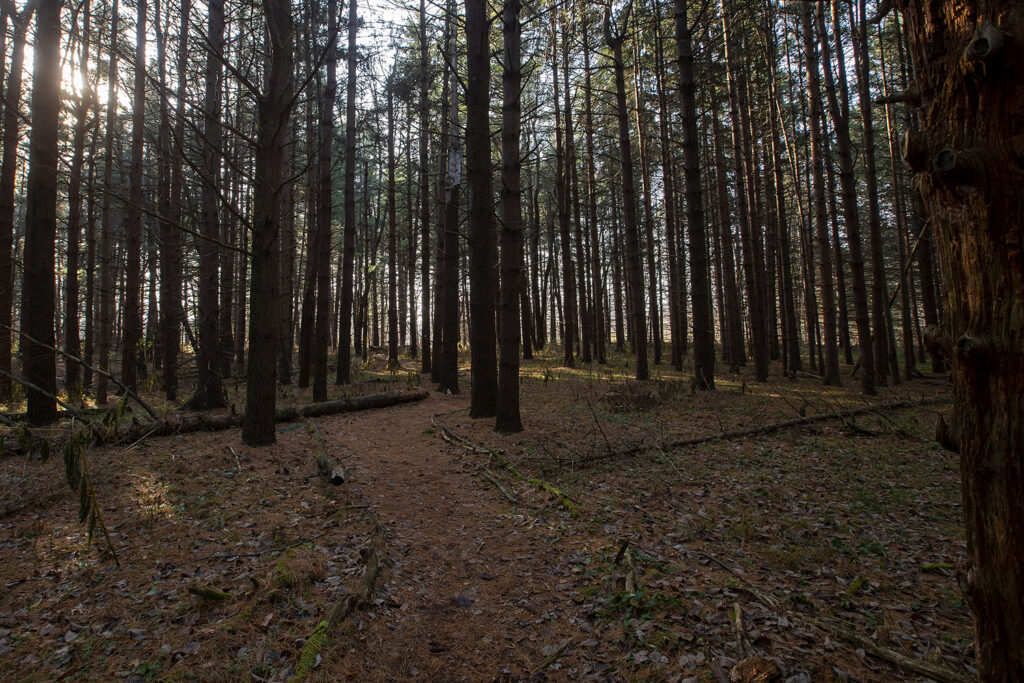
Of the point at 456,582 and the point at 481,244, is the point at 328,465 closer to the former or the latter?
the point at 456,582

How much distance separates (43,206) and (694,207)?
12.6m

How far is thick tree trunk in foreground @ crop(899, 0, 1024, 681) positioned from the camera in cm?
172

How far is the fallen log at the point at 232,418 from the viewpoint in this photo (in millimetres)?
7367

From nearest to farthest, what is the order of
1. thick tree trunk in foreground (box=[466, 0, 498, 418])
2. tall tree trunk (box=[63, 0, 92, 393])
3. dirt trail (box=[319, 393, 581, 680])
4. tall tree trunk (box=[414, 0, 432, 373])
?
dirt trail (box=[319, 393, 581, 680]) < thick tree trunk in foreground (box=[466, 0, 498, 418]) < tall tree trunk (box=[63, 0, 92, 393]) < tall tree trunk (box=[414, 0, 432, 373])

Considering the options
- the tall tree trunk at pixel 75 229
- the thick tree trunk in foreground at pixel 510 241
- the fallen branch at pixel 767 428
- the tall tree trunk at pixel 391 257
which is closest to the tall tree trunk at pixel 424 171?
the tall tree trunk at pixel 391 257

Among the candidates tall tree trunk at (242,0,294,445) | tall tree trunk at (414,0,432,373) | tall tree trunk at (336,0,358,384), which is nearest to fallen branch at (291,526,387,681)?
tall tree trunk at (242,0,294,445)

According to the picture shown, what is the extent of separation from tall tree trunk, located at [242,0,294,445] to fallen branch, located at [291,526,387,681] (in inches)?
156

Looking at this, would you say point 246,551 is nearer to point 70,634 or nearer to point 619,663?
point 70,634

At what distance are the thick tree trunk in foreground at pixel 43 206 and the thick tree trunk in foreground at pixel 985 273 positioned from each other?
422 inches

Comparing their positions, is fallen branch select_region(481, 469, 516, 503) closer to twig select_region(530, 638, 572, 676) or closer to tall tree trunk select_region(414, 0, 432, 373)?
twig select_region(530, 638, 572, 676)

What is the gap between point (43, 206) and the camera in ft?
26.0

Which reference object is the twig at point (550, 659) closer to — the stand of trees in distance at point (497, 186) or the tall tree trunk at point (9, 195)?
the stand of trees in distance at point (497, 186)

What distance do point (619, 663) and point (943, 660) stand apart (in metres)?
1.76

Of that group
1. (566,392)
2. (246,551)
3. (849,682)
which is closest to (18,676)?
(246,551)
